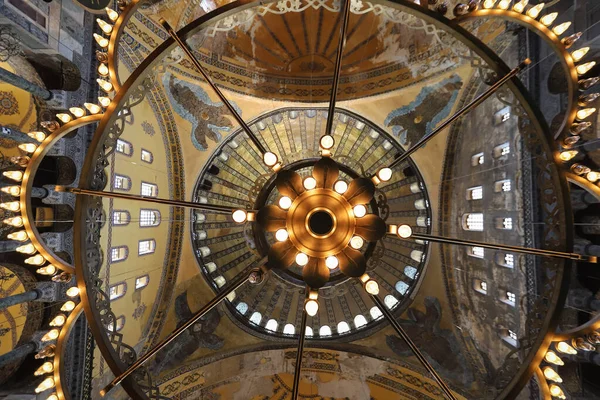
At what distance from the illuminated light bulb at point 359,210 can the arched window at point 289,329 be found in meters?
8.78

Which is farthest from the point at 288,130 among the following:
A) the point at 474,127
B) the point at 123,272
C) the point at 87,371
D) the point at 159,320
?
the point at 87,371

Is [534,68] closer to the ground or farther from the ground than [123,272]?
farther from the ground

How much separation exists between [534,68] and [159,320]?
41.4ft

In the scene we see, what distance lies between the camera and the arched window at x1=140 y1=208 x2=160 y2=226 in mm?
10219

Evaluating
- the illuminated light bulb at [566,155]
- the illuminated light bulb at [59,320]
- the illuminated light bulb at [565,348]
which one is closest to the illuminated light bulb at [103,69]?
the illuminated light bulb at [59,320]

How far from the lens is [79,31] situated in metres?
7.69

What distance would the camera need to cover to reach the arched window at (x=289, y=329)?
11.8 m

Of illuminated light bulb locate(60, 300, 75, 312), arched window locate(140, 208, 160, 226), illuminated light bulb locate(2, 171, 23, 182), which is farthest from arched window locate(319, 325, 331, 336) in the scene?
illuminated light bulb locate(2, 171, 23, 182)

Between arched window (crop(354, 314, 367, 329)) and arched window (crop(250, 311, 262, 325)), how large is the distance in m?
3.49

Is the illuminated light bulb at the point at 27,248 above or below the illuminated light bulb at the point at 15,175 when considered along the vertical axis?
below

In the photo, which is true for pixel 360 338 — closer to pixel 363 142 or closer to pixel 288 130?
pixel 363 142

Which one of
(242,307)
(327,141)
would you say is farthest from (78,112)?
(242,307)

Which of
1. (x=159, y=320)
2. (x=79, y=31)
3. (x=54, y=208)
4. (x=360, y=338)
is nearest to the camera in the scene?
(x=79, y=31)

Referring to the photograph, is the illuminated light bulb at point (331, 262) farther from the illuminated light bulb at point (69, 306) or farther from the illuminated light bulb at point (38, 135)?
the illuminated light bulb at point (38, 135)
